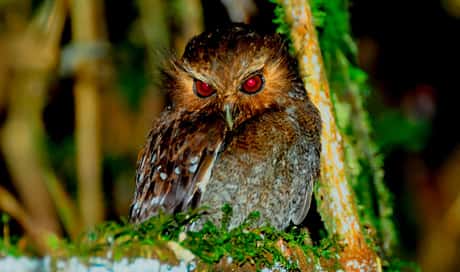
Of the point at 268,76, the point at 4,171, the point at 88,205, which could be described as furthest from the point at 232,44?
the point at 4,171

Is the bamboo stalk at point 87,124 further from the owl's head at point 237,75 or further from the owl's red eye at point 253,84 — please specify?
the owl's red eye at point 253,84

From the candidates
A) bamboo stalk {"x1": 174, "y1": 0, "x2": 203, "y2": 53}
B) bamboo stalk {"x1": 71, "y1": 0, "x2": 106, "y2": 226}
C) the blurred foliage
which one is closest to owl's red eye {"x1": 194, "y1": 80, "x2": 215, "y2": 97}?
bamboo stalk {"x1": 174, "y1": 0, "x2": 203, "y2": 53}

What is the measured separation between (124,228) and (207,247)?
288 mm

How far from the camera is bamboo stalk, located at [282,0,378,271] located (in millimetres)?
3373

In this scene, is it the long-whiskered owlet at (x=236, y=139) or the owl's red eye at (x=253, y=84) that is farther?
the owl's red eye at (x=253, y=84)

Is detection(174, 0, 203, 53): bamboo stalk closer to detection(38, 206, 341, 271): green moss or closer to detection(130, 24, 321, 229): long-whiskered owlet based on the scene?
detection(130, 24, 321, 229): long-whiskered owlet

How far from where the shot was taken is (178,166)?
3604mm

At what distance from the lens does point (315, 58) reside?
11.8 ft

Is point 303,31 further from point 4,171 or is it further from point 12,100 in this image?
point 4,171

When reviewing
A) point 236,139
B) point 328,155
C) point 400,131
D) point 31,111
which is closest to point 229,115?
point 236,139

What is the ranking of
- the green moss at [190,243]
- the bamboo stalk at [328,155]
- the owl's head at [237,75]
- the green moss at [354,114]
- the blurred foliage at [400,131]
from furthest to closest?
the blurred foliage at [400,131], the green moss at [354,114], the owl's head at [237,75], the bamboo stalk at [328,155], the green moss at [190,243]

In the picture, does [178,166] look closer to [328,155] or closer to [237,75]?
[237,75]

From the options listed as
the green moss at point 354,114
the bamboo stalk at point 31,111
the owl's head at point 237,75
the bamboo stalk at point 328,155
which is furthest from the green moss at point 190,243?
the bamboo stalk at point 31,111

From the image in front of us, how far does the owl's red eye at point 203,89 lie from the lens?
3738mm
